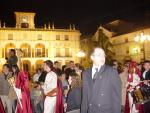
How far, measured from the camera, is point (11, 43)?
71.9 meters

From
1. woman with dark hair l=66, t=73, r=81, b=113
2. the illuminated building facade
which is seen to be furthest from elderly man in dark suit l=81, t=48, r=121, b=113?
the illuminated building facade

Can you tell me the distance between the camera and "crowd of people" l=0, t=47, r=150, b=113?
19.5 ft

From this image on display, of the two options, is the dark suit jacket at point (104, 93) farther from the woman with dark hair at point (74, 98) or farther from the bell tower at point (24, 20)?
the bell tower at point (24, 20)

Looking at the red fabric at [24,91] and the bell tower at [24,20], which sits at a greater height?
the bell tower at [24,20]

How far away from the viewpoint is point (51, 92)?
9719 mm

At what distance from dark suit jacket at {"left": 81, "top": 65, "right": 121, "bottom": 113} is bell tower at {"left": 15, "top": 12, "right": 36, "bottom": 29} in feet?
224

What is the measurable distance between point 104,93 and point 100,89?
0.09m

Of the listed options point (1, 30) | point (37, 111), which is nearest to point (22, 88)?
point (37, 111)

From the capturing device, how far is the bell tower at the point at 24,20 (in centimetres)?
7356

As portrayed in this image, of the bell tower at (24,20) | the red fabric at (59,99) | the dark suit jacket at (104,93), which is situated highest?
A: the bell tower at (24,20)

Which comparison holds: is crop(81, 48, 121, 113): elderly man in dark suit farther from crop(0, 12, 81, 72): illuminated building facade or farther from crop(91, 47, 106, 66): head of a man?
crop(0, 12, 81, 72): illuminated building facade

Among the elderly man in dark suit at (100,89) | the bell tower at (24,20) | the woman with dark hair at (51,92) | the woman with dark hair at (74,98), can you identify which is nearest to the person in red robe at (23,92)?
the woman with dark hair at (51,92)

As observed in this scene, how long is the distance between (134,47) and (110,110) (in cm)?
6121

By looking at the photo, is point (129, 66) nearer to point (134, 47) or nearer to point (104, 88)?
point (104, 88)
